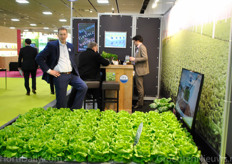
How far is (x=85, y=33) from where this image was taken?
23.3ft

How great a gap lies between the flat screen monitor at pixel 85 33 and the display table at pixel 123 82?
7.10 feet

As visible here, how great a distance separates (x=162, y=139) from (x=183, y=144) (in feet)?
0.53

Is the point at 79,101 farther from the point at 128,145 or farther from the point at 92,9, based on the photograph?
the point at 92,9

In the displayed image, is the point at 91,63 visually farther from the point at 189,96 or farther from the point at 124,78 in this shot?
the point at 189,96

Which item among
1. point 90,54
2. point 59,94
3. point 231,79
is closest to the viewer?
point 231,79

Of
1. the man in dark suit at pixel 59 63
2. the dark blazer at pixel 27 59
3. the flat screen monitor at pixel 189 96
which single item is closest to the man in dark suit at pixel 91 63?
the man in dark suit at pixel 59 63

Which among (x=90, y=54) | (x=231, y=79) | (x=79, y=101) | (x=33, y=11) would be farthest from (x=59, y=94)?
(x=33, y=11)

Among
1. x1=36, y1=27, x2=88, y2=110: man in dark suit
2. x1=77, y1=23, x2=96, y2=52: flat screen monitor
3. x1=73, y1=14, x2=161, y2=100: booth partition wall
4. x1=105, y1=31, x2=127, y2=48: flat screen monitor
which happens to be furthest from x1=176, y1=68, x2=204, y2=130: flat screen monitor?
x1=77, y1=23, x2=96, y2=52: flat screen monitor

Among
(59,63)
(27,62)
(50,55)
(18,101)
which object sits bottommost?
(18,101)

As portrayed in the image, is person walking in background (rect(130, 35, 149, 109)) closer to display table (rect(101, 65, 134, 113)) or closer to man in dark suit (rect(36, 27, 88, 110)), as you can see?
display table (rect(101, 65, 134, 113))

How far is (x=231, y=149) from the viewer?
2650 millimetres

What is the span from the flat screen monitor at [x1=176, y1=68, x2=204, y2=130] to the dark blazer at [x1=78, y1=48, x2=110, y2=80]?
2.41 meters

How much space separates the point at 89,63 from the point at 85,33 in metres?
2.36

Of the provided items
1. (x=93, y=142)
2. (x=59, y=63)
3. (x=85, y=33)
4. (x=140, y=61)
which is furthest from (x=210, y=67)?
(x=85, y=33)
